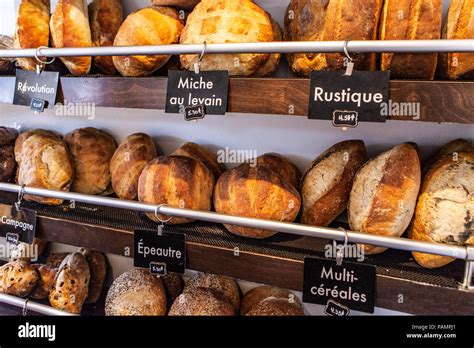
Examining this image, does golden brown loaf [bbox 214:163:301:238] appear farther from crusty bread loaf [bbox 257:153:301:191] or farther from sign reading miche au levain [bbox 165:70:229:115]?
sign reading miche au levain [bbox 165:70:229:115]

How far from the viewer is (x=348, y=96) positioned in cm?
88

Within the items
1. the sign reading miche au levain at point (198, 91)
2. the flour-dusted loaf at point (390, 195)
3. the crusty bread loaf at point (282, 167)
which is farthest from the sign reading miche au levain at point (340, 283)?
the sign reading miche au levain at point (198, 91)

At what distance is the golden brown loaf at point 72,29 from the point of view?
1.26m

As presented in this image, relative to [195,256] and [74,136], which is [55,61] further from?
[195,256]

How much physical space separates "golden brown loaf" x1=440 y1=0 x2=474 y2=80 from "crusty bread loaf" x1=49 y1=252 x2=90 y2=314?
4.21 ft

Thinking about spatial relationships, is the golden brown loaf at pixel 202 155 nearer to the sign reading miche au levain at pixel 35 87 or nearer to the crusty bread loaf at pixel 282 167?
the crusty bread loaf at pixel 282 167

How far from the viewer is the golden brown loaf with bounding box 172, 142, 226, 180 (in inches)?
53.7

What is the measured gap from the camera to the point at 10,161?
1603 mm

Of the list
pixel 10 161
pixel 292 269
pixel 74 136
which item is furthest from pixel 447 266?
pixel 10 161

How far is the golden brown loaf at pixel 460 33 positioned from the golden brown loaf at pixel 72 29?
3.29 ft

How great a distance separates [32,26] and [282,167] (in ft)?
2.95

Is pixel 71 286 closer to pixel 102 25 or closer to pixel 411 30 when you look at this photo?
pixel 102 25

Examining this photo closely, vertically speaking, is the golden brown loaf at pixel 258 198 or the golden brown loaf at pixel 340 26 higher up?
the golden brown loaf at pixel 340 26

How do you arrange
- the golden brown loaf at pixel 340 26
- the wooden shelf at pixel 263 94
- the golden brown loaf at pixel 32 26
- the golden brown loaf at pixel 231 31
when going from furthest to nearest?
the golden brown loaf at pixel 32 26
the golden brown loaf at pixel 231 31
the golden brown loaf at pixel 340 26
the wooden shelf at pixel 263 94
